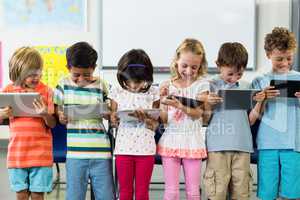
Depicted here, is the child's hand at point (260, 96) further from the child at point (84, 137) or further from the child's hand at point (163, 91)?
the child at point (84, 137)

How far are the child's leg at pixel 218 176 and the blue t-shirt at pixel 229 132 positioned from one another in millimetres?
51

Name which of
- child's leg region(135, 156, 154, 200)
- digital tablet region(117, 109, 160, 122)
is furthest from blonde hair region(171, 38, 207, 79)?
child's leg region(135, 156, 154, 200)

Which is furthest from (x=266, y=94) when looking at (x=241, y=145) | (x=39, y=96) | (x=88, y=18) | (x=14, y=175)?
(x=88, y=18)

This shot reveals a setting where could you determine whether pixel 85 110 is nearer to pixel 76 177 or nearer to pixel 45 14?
pixel 76 177

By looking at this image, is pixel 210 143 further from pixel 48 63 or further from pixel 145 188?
pixel 48 63

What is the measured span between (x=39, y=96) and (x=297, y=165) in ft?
4.92

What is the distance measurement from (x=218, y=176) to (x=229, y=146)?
0.59ft

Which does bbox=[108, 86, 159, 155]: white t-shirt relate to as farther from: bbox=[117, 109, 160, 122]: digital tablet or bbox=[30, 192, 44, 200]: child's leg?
bbox=[30, 192, 44, 200]: child's leg

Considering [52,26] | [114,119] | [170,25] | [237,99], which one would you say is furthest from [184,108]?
[52,26]

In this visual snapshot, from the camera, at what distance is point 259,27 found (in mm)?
4836

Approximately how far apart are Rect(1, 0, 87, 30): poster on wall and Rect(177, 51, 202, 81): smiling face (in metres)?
2.76

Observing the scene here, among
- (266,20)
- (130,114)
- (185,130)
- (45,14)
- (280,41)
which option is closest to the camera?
(130,114)

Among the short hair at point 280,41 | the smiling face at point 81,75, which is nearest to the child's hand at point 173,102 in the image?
the smiling face at point 81,75

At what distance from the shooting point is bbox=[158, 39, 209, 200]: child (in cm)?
234
